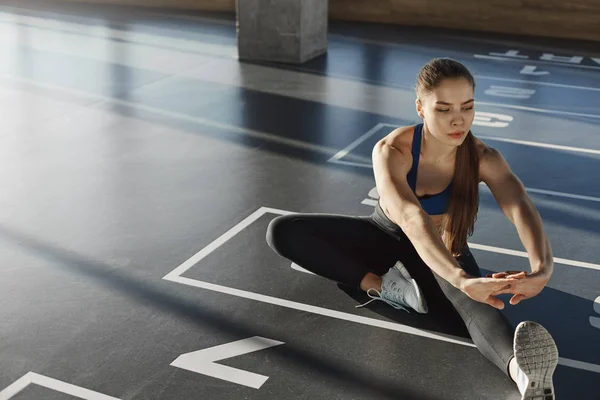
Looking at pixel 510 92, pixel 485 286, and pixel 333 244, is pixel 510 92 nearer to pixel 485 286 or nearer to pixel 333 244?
pixel 333 244

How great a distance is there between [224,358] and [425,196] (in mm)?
1018

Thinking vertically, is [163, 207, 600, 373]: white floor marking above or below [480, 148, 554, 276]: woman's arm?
below

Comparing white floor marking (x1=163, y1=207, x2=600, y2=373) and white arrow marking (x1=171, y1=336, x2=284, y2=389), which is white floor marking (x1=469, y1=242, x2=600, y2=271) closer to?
white floor marking (x1=163, y1=207, x2=600, y2=373)

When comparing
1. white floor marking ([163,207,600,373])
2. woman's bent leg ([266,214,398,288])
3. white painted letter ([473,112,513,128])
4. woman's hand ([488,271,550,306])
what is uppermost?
woman's hand ([488,271,550,306])

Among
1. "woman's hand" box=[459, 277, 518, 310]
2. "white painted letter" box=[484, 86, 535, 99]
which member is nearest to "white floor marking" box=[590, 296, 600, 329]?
"woman's hand" box=[459, 277, 518, 310]

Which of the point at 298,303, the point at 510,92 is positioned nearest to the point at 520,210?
the point at 298,303

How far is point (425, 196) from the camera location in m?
3.61

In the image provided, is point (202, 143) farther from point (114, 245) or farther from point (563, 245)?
point (563, 245)

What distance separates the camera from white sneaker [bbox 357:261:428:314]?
12.2 ft

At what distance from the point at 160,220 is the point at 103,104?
8.78ft

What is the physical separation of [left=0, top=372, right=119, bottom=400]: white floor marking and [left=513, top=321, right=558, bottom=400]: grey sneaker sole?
1.41 metres

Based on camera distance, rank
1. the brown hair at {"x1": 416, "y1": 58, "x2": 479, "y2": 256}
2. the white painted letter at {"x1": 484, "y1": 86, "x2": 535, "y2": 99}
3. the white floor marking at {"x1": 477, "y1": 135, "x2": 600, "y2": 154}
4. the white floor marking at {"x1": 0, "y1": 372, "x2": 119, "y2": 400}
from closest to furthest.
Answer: the white floor marking at {"x1": 0, "y1": 372, "x2": 119, "y2": 400} → the brown hair at {"x1": 416, "y1": 58, "x2": 479, "y2": 256} → the white floor marking at {"x1": 477, "y1": 135, "x2": 600, "y2": 154} → the white painted letter at {"x1": 484, "y1": 86, "x2": 535, "y2": 99}

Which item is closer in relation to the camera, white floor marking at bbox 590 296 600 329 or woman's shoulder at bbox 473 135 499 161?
woman's shoulder at bbox 473 135 499 161

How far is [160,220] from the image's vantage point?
15.8 feet
